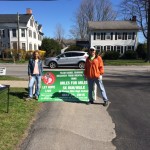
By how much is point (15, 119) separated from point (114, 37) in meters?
50.5

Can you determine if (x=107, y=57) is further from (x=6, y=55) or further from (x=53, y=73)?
(x=53, y=73)

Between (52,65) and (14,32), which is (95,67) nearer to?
(52,65)

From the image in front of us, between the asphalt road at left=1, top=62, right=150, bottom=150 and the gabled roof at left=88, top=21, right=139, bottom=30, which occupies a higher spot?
the gabled roof at left=88, top=21, right=139, bottom=30

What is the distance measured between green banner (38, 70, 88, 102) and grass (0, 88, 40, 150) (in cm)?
64

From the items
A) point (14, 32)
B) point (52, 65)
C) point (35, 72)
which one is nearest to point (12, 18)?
point (14, 32)

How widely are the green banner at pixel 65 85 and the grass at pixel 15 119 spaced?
2.10ft

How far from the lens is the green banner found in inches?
351

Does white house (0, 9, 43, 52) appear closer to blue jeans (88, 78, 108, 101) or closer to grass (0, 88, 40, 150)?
grass (0, 88, 40, 150)

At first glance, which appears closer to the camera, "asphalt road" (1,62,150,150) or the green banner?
"asphalt road" (1,62,150,150)

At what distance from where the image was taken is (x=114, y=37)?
2188 inches

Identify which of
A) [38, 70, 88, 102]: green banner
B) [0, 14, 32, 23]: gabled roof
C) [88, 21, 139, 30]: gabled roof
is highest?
[0, 14, 32, 23]: gabled roof

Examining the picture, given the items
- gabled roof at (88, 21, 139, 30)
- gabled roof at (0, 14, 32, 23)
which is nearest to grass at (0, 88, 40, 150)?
gabled roof at (88, 21, 139, 30)

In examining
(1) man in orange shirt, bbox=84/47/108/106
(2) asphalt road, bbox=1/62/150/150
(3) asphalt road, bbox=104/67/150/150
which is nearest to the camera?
(2) asphalt road, bbox=1/62/150/150

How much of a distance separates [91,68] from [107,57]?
40.1 m
